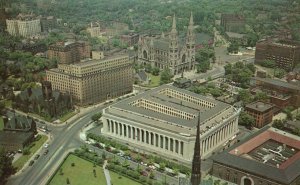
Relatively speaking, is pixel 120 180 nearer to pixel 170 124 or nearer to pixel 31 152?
pixel 170 124

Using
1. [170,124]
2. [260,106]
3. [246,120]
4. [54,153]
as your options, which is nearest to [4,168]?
[54,153]

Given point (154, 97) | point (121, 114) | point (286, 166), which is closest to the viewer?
point (286, 166)

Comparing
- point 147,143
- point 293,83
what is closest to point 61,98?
point 147,143

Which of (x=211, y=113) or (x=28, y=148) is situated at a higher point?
(x=211, y=113)

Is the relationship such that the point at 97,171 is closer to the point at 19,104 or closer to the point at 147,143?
the point at 147,143

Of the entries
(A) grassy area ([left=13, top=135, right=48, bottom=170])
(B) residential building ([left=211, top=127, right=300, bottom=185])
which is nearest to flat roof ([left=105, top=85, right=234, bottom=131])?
Answer: (B) residential building ([left=211, top=127, right=300, bottom=185])

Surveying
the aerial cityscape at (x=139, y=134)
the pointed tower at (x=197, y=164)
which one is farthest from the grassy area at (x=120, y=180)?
the pointed tower at (x=197, y=164)
